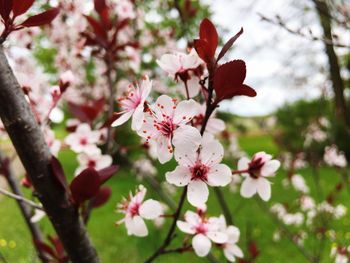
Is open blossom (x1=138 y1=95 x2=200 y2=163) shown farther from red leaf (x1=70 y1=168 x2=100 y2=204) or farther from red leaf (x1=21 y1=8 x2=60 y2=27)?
red leaf (x1=21 y1=8 x2=60 y2=27)

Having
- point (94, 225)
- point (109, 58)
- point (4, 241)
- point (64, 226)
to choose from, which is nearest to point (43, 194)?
point (64, 226)

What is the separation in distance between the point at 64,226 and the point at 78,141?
1.89 ft

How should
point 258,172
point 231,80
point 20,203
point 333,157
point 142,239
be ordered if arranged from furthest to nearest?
1. point 142,239
2. point 333,157
3. point 20,203
4. point 258,172
5. point 231,80

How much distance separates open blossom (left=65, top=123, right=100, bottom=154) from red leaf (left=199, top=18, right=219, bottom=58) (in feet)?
2.21

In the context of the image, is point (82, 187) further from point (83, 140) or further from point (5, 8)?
point (83, 140)

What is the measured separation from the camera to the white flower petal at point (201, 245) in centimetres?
92

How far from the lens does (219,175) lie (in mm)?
790

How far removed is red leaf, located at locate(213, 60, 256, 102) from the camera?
2.29ft

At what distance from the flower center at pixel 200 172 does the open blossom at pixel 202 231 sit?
0.19m

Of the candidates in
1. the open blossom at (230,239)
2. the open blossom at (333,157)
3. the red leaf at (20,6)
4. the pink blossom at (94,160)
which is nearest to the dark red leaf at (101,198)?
the pink blossom at (94,160)

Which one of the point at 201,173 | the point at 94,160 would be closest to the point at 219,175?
the point at 201,173

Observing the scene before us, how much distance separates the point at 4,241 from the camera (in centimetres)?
581

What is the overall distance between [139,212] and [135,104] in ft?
0.85

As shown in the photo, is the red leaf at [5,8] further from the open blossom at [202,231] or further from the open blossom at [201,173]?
the open blossom at [202,231]
